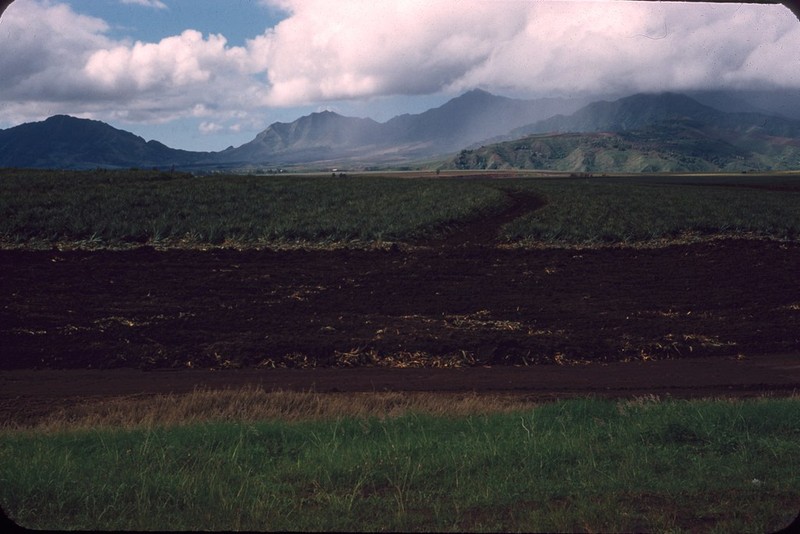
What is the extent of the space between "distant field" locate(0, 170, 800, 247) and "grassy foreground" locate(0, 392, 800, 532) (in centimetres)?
1977

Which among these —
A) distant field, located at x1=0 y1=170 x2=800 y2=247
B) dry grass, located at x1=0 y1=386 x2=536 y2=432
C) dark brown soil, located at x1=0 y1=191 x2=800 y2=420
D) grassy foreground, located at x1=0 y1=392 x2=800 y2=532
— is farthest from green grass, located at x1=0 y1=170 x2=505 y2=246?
grassy foreground, located at x1=0 y1=392 x2=800 y2=532

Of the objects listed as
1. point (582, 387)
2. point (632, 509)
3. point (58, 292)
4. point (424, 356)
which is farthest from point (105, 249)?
point (632, 509)

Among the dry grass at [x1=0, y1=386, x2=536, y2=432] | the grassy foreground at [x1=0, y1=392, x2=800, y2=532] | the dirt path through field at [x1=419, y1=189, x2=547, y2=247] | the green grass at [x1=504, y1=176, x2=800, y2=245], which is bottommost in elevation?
the green grass at [x1=504, y1=176, x2=800, y2=245]

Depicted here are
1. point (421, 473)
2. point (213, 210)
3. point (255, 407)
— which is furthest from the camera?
point (213, 210)

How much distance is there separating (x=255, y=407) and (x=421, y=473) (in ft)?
12.1

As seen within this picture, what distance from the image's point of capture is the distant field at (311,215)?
2695cm

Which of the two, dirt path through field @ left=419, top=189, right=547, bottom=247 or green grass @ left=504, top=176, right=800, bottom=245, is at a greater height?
dirt path through field @ left=419, top=189, right=547, bottom=247

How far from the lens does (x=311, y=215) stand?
32688 millimetres

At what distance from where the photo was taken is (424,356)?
1243 centimetres

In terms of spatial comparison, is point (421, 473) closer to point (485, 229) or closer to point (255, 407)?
point (255, 407)

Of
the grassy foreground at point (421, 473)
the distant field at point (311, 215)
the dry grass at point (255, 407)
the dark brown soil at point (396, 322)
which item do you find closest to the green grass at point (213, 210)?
the distant field at point (311, 215)

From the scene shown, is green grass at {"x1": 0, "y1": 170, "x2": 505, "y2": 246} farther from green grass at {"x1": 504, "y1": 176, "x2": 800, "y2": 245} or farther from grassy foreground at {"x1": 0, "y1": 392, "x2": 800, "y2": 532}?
grassy foreground at {"x1": 0, "y1": 392, "x2": 800, "y2": 532}

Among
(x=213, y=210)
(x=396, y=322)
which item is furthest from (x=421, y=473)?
(x=213, y=210)

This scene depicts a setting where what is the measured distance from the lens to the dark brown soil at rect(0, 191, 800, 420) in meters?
11.2
